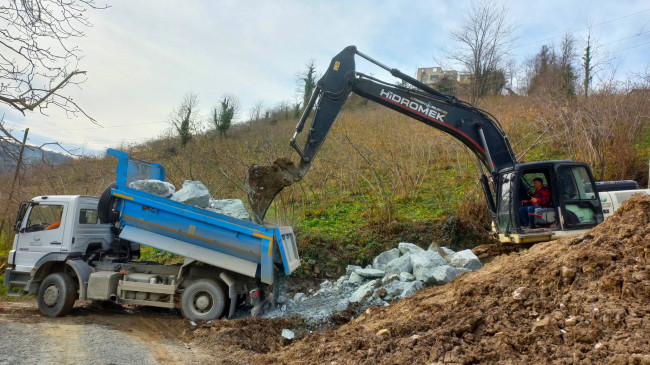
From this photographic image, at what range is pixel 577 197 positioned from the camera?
7793 mm

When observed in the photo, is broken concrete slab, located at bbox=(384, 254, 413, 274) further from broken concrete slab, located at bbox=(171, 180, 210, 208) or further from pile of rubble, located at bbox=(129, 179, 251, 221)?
broken concrete slab, located at bbox=(171, 180, 210, 208)

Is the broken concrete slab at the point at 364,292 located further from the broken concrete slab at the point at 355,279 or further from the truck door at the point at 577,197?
the truck door at the point at 577,197

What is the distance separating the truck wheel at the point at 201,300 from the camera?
23.5ft

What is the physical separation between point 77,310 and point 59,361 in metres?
3.61

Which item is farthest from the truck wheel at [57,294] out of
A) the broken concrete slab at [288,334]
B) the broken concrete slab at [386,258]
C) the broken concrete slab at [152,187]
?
the broken concrete slab at [386,258]

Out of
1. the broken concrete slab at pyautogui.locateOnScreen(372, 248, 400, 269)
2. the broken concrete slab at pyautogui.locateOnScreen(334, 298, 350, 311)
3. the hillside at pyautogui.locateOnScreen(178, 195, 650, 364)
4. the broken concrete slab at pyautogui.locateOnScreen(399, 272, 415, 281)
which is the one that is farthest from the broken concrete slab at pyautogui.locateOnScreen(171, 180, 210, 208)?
the broken concrete slab at pyautogui.locateOnScreen(372, 248, 400, 269)

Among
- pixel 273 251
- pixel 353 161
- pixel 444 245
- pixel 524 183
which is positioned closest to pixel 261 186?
pixel 273 251

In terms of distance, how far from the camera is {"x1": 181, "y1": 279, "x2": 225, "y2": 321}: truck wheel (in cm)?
718

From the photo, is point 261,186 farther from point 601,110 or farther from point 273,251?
point 601,110

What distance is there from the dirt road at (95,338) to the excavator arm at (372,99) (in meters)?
2.45

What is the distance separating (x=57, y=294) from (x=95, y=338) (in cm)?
220

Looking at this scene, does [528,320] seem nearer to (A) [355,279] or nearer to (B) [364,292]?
(B) [364,292]

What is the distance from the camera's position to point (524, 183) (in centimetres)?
823

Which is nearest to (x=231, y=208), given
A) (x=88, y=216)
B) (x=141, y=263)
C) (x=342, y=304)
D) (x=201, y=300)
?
(x=201, y=300)
